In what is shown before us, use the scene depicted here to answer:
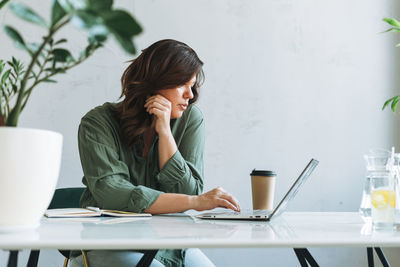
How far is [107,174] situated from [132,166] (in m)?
0.21

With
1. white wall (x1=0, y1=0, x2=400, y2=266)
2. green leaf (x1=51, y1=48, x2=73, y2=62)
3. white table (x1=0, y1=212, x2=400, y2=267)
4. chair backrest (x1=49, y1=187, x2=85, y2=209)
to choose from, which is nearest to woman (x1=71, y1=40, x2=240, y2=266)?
white table (x1=0, y1=212, x2=400, y2=267)

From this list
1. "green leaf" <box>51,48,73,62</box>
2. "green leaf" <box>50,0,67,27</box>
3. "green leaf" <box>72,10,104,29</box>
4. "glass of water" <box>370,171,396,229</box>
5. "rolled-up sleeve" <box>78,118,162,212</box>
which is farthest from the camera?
"rolled-up sleeve" <box>78,118,162,212</box>

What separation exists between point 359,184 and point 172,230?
2032 millimetres

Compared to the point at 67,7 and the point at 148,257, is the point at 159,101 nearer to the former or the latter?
the point at 148,257

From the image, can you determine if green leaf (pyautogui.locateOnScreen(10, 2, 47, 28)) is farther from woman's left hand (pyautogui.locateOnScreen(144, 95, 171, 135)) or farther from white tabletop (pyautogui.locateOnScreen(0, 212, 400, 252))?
Answer: woman's left hand (pyautogui.locateOnScreen(144, 95, 171, 135))

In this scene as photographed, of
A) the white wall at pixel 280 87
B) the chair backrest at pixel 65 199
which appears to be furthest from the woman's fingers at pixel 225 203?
the white wall at pixel 280 87

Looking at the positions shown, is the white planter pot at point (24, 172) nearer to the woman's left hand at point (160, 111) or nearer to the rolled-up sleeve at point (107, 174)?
the rolled-up sleeve at point (107, 174)

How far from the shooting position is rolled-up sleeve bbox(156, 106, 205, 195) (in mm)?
1720

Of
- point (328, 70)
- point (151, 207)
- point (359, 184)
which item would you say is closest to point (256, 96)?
point (328, 70)

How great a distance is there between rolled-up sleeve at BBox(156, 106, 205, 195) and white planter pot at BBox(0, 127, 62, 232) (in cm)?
79

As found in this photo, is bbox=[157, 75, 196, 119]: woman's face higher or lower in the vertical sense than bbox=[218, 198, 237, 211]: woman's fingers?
higher

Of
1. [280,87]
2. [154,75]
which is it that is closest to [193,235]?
[154,75]

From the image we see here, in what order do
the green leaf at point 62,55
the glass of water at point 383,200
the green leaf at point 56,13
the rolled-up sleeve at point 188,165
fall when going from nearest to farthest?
the green leaf at point 56,13, the green leaf at point 62,55, the glass of water at point 383,200, the rolled-up sleeve at point 188,165

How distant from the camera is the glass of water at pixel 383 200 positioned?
1127 millimetres
